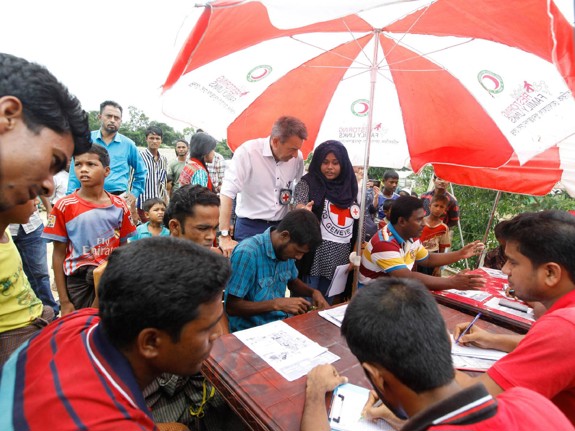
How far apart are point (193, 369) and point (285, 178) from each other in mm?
2268

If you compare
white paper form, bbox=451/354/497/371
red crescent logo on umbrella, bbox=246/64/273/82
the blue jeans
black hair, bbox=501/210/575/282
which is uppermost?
red crescent logo on umbrella, bbox=246/64/273/82

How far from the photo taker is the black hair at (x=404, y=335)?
2.99 ft

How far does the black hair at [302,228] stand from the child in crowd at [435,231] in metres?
2.30

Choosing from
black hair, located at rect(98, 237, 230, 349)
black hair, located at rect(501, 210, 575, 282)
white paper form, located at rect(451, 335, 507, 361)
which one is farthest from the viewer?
white paper form, located at rect(451, 335, 507, 361)

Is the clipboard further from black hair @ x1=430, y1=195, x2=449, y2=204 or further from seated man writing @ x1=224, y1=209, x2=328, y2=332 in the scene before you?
black hair @ x1=430, y1=195, x2=449, y2=204

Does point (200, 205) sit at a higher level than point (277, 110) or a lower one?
lower

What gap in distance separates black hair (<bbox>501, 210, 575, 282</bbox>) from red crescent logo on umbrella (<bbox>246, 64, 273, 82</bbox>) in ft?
7.42

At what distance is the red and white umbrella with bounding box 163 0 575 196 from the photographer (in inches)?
73.1

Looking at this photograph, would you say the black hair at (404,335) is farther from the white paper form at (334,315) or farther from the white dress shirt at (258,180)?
the white dress shirt at (258,180)

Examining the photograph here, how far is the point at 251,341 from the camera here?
167 centimetres

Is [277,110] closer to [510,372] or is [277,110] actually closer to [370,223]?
[370,223]

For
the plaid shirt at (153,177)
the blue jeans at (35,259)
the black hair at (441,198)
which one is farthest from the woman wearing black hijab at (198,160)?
the black hair at (441,198)

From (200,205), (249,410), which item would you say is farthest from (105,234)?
(249,410)

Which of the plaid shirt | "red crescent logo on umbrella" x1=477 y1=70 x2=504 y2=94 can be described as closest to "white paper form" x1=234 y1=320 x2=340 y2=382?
"red crescent logo on umbrella" x1=477 y1=70 x2=504 y2=94
